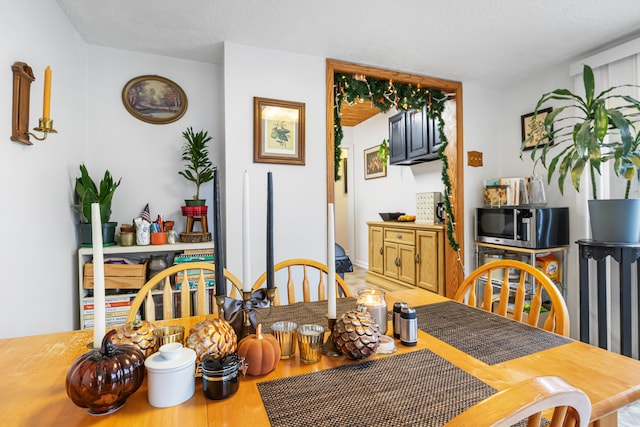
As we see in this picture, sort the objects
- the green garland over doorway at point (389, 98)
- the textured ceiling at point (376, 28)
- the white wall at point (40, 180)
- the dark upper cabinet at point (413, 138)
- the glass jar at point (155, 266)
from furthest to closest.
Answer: the dark upper cabinet at point (413, 138) → the green garland over doorway at point (389, 98) → the glass jar at point (155, 266) → the textured ceiling at point (376, 28) → the white wall at point (40, 180)

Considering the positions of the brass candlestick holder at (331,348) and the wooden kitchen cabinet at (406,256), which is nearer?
the brass candlestick holder at (331,348)

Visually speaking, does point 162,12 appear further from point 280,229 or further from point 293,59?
point 280,229

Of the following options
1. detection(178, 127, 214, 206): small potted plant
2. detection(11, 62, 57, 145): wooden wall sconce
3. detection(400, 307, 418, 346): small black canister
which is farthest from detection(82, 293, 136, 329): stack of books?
detection(400, 307, 418, 346): small black canister

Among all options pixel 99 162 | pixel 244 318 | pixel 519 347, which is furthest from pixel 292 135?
pixel 519 347

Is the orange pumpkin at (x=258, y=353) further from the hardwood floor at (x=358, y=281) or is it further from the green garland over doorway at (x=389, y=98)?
the hardwood floor at (x=358, y=281)

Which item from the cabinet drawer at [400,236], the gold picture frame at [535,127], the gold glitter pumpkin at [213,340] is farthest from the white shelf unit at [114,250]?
the gold picture frame at [535,127]

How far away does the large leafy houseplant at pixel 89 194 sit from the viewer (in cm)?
202

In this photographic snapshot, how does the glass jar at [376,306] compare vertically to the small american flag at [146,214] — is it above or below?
below

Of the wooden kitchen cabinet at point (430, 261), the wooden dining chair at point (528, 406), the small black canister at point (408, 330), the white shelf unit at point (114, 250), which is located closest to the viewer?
the wooden dining chair at point (528, 406)

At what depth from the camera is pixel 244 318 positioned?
912mm

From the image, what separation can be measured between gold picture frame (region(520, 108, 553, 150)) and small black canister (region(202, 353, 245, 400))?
3125 mm

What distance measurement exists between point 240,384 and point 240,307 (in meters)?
0.19

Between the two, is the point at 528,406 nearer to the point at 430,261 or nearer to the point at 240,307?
the point at 240,307

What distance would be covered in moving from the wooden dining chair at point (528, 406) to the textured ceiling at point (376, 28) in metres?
2.09
